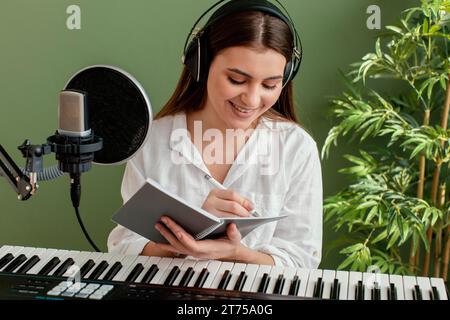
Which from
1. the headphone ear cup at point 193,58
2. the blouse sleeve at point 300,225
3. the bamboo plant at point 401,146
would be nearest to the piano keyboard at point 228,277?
the blouse sleeve at point 300,225

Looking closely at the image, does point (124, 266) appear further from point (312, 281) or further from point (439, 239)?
point (439, 239)

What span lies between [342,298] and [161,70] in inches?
66.3

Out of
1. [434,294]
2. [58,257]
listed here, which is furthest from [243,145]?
[434,294]

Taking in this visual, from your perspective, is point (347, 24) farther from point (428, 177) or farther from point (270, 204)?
point (270, 204)

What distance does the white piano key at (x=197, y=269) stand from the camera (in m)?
1.60

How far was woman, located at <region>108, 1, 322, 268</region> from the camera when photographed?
1884mm

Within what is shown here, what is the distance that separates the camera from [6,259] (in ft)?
5.59

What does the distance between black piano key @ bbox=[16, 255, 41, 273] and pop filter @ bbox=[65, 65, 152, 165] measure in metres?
0.47

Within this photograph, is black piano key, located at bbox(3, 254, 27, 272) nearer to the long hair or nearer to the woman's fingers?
the woman's fingers

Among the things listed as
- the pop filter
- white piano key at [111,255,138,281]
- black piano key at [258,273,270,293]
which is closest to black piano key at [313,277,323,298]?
black piano key at [258,273,270,293]

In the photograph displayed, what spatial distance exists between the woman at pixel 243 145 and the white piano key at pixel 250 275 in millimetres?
71

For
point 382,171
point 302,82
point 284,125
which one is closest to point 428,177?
point 382,171

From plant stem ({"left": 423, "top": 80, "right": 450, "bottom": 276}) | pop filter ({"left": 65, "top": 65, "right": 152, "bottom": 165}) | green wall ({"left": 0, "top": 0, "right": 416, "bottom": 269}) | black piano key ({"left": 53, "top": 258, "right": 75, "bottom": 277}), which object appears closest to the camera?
pop filter ({"left": 65, "top": 65, "right": 152, "bottom": 165})

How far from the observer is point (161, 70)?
3.02m
